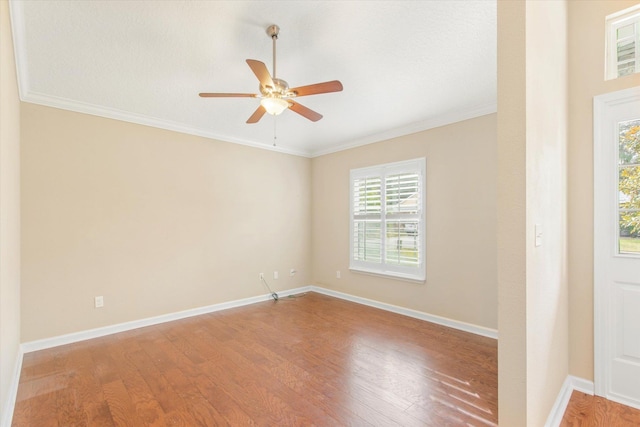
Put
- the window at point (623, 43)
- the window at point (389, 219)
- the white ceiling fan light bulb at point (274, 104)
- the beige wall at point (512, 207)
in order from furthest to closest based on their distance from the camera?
the window at point (389, 219)
the white ceiling fan light bulb at point (274, 104)
the window at point (623, 43)
the beige wall at point (512, 207)

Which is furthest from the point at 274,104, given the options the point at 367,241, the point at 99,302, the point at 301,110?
the point at 99,302

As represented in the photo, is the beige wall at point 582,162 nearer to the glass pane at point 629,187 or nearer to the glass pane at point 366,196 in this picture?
the glass pane at point 629,187

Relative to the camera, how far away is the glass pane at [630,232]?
6.59 ft

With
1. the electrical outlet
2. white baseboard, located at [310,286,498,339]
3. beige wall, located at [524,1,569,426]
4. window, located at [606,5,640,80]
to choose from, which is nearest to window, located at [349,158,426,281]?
white baseboard, located at [310,286,498,339]

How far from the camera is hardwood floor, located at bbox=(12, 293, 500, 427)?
195 cm

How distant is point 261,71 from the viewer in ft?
6.28

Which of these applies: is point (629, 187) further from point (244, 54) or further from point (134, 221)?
point (134, 221)

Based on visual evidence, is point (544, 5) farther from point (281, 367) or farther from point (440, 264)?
point (281, 367)

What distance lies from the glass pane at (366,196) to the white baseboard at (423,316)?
4.68ft

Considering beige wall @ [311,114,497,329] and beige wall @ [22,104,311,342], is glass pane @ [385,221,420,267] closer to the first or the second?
beige wall @ [311,114,497,329]

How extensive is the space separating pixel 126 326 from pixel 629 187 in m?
5.07

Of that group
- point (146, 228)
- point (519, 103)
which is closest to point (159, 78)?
point (146, 228)

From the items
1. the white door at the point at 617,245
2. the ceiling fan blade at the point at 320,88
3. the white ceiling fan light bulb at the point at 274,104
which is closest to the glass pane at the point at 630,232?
the white door at the point at 617,245

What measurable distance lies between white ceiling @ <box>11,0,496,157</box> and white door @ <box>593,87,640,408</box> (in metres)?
1.00
